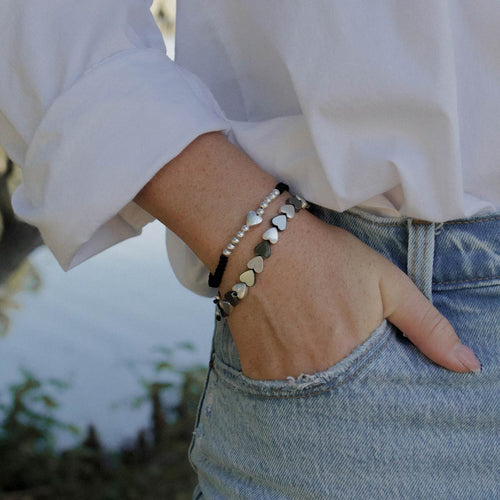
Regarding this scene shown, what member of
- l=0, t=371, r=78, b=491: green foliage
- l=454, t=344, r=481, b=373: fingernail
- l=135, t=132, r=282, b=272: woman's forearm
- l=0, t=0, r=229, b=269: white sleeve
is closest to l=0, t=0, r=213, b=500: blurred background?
l=0, t=371, r=78, b=491: green foliage

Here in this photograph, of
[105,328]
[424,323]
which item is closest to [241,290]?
[424,323]

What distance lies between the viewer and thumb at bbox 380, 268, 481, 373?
92 cm

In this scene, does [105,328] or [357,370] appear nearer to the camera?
[357,370]

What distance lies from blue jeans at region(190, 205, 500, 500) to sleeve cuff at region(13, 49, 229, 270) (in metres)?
0.27

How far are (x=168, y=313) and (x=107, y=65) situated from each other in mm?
3470

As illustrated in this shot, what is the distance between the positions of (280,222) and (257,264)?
7 centimetres

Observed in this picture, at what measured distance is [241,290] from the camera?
3.02ft

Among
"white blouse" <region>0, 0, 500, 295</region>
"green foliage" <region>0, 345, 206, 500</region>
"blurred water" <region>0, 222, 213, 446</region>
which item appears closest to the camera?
"white blouse" <region>0, 0, 500, 295</region>

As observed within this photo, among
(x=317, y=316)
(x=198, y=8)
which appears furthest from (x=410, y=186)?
(x=198, y=8)

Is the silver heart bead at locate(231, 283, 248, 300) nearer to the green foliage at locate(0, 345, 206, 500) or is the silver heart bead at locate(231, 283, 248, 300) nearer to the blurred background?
the blurred background

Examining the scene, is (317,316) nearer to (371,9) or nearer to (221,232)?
(221,232)

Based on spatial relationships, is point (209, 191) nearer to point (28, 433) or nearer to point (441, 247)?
point (441, 247)

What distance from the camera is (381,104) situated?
2.95 feet

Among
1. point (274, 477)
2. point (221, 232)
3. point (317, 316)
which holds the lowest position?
point (274, 477)
